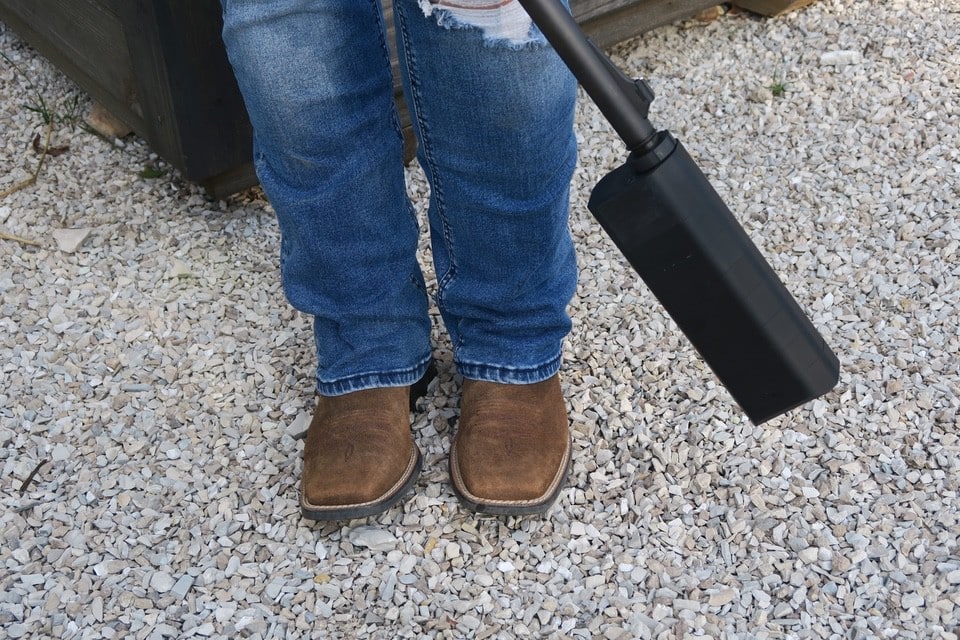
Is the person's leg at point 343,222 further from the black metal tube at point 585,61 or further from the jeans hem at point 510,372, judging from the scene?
the black metal tube at point 585,61

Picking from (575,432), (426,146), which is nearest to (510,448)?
(575,432)

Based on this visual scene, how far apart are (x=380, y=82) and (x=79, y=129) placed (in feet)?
4.64

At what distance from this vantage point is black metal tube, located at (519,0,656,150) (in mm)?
890

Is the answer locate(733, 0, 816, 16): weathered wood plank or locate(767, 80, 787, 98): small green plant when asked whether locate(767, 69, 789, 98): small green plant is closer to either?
locate(767, 80, 787, 98): small green plant

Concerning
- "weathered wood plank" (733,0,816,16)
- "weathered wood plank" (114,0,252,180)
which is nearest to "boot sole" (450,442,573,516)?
"weathered wood plank" (114,0,252,180)

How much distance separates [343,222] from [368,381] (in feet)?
1.00

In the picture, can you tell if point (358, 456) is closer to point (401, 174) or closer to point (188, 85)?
point (401, 174)

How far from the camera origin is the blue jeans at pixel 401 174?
49.0 inches

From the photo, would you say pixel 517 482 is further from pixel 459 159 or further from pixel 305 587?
pixel 459 159

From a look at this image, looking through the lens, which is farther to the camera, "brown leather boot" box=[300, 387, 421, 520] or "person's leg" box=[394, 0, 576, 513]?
"brown leather boot" box=[300, 387, 421, 520]

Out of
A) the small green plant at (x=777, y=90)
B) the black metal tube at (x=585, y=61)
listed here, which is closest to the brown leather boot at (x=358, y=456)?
the black metal tube at (x=585, y=61)

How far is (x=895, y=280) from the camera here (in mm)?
1991

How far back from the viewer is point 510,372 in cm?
158

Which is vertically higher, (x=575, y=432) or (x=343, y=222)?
(x=343, y=222)
